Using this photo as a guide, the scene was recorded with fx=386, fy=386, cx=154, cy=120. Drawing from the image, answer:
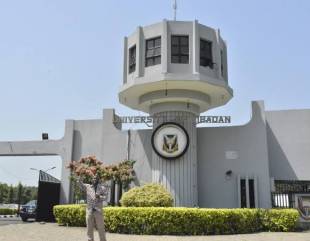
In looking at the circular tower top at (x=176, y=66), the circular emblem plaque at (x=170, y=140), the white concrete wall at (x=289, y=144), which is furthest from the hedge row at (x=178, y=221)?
the circular tower top at (x=176, y=66)

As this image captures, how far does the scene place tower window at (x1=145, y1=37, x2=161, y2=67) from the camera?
60.5 ft

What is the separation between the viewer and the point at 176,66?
17953 millimetres

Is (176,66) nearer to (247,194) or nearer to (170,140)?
(170,140)

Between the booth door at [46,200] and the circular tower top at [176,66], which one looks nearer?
the circular tower top at [176,66]

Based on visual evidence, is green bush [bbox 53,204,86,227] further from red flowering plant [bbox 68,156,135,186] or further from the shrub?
the shrub

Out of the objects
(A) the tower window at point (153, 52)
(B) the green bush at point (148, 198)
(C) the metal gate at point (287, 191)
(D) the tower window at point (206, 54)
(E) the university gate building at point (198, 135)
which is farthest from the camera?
(C) the metal gate at point (287, 191)

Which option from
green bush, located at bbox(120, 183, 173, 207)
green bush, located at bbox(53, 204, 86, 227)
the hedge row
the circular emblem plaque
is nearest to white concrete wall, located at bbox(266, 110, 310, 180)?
the circular emblem plaque

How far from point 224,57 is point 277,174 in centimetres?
663

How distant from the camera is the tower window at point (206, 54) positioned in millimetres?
18609

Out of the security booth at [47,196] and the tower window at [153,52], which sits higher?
the tower window at [153,52]

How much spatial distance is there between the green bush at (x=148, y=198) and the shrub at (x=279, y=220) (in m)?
→ 4.09

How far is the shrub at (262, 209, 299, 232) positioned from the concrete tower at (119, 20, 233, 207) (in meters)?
3.62

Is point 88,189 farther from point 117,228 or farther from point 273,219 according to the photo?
point 273,219

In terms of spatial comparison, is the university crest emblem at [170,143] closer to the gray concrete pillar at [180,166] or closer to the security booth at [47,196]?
the gray concrete pillar at [180,166]
